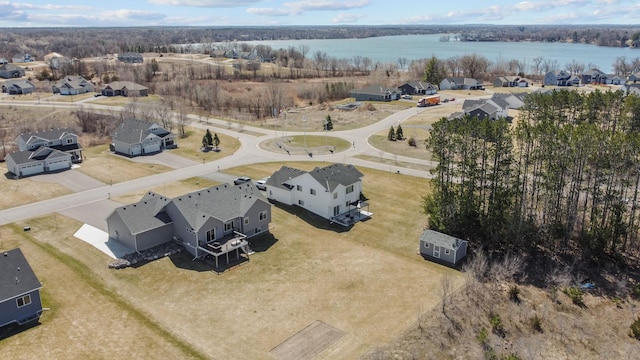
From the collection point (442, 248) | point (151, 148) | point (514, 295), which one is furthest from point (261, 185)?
point (514, 295)

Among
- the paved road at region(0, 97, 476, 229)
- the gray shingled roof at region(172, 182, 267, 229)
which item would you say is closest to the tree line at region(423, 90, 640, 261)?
the gray shingled roof at region(172, 182, 267, 229)

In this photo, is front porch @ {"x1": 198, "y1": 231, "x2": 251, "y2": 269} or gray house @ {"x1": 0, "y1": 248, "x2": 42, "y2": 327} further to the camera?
front porch @ {"x1": 198, "y1": 231, "x2": 251, "y2": 269}

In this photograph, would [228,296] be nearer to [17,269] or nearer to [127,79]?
[17,269]

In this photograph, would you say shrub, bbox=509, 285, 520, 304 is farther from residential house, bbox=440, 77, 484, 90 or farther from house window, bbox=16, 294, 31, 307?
residential house, bbox=440, 77, 484, 90

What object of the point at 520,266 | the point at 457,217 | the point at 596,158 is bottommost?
the point at 520,266

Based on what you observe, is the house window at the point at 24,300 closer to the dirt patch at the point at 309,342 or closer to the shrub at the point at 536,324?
the dirt patch at the point at 309,342

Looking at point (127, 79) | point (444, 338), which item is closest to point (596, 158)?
point (444, 338)
